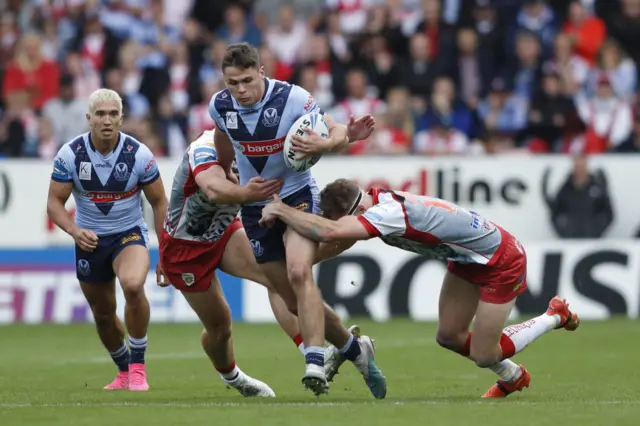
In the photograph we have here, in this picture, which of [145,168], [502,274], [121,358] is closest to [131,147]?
[145,168]

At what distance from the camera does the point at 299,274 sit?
9.55 m

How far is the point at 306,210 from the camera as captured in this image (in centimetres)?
1020

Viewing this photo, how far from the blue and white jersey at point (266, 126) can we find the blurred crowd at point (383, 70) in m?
9.94

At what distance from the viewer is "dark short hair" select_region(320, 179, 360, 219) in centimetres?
981

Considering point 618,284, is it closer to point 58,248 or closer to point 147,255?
point 58,248

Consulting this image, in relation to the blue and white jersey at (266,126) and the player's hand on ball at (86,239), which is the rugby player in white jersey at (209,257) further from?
the player's hand on ball at (86,239)

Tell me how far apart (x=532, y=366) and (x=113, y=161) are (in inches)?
177

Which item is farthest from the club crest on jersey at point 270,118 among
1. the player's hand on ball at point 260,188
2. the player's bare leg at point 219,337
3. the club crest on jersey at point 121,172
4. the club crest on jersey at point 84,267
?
the club crest on jersey at point 84,267

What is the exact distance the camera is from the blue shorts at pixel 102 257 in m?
11.7

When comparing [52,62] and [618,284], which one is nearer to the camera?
[618,284]

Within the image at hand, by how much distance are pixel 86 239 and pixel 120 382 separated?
1.25 m

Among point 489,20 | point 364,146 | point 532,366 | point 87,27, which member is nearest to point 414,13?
point 489,20

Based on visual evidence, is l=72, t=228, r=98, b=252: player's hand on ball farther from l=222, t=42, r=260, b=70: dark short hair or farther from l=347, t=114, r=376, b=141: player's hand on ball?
l=347, t=114, r=376, b=141: player's hand on ball

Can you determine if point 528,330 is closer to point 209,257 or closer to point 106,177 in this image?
point 209,257
